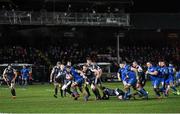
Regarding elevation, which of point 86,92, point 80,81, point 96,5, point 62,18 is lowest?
point 86,92

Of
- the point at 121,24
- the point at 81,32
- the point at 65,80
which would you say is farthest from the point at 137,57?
the point at 65,80

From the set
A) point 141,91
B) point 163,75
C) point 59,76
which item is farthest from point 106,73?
point 141,91

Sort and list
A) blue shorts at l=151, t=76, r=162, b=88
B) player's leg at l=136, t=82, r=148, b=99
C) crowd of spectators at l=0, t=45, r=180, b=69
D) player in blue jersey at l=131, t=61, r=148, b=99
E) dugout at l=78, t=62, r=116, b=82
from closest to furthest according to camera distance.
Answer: player in blue jersey at l=131, t=61, r=148, b=99 → player's leg at l=136, t=82, r=148, b=99 → blue shorts at l=151, t=76, r=162, b=88 → dugout at l=78, t=62, r=116, b=82 → crowd of spectators at l=0, t=45, r=180, b=69

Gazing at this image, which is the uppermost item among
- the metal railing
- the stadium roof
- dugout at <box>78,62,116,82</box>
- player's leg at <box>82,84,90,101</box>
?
the stadium roof

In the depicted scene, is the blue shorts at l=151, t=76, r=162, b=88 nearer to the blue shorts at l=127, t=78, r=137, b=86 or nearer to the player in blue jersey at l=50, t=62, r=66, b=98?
the blue shorts at l=127, t=78, r=137, b=86

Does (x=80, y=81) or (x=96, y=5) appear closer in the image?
(x=80, y=81)

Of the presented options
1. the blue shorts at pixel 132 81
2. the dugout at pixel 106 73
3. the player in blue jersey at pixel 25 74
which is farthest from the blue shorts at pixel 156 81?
the dugout at pixel 106 73

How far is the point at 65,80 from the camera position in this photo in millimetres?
33156

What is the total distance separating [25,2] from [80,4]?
6754 mm

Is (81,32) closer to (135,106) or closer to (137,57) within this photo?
(137,57)

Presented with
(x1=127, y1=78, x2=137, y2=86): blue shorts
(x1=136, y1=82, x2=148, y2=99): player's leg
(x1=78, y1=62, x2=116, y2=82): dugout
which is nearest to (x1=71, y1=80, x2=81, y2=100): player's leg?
(x1=127, y1=78, x2=137, y2=86): blue shorts

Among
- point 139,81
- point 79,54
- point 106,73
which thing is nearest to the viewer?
point 139,81

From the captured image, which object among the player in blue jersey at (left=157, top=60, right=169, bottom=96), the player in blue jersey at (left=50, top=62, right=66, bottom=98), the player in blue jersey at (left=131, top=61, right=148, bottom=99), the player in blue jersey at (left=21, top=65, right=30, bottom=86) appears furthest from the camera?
the player in blue jersey at (left=21, top=65, right=30, bottom=86)

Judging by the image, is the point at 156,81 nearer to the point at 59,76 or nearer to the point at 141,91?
the point at 141,91
